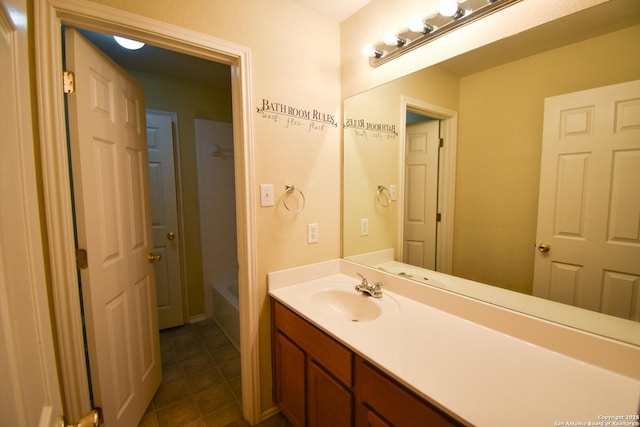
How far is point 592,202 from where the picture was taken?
0.89 metres

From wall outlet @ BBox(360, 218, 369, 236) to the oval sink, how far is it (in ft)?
1.41

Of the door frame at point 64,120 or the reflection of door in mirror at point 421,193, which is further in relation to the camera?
the reflection of door in mirror at point 421,193

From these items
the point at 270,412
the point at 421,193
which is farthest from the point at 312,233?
the point at 270,412

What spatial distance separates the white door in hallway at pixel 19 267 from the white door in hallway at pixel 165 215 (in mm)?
2155

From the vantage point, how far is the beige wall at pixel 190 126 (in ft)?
8.18

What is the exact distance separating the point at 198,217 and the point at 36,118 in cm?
182

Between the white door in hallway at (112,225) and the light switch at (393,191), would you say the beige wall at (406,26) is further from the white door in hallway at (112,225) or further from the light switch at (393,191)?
the white door in hallway at (112,225)

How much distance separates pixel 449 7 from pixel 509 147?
0.63m

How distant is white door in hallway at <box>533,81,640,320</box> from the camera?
2.70ft

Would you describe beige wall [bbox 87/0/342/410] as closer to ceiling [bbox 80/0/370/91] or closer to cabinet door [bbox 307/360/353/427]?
ceiling [bbox 80/0/370/91]

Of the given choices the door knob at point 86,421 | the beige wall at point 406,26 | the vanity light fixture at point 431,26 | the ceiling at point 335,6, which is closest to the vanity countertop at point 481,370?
the door knob at point 86,421

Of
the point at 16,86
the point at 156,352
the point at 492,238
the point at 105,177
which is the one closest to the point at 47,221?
the point at 105,177

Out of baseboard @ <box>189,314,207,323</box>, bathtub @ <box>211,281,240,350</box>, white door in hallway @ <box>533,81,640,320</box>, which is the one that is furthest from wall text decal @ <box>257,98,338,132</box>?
baseboard @ <box>189,314,207,323</box>

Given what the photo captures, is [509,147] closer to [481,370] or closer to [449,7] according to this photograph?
[449,7]
